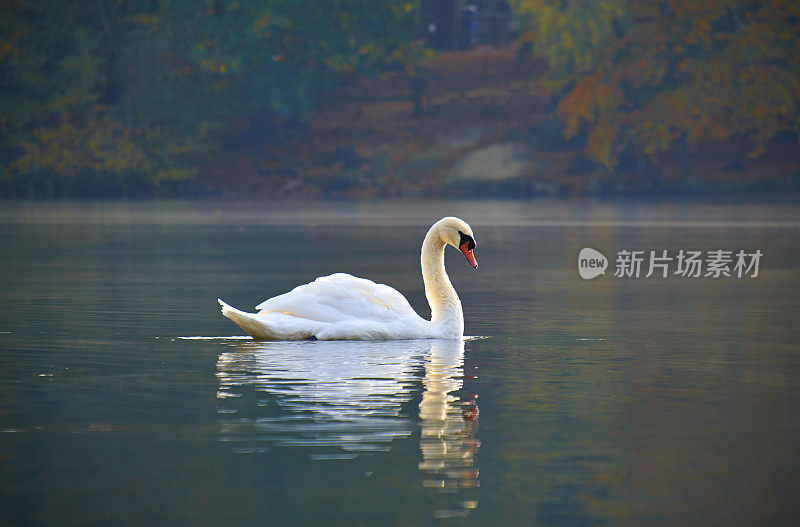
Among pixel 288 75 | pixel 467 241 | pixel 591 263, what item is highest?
pixel 288 75

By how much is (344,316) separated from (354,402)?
11.3 feet

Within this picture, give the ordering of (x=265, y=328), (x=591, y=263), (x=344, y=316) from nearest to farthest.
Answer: (x=265, y=328), (x=344, y=316), (x=591, y=263)

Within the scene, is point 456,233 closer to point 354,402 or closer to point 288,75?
point 354,402

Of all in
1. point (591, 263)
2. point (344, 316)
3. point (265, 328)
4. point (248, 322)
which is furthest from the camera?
point (591, 263)

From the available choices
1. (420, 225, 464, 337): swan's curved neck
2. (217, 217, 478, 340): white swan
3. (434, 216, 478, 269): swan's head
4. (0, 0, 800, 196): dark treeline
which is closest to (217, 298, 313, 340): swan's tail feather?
(217, 217, 478, 340): white swan

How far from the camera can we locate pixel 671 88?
5500cm

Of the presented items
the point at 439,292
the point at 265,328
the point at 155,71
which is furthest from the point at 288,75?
the point at 265,328

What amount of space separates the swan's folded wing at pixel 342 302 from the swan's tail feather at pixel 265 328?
18 centimetres

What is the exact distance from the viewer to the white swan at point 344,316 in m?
12.8

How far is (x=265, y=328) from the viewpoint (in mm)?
12789

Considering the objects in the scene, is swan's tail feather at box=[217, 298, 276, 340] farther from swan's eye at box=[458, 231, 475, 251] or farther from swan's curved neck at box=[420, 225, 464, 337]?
swan's eye at box=[458, 231, 475, 251]

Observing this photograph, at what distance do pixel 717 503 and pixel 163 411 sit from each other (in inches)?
146

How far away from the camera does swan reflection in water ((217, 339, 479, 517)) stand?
800 centimetres

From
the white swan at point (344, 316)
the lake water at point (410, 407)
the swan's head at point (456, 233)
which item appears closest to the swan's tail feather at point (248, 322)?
the white swan at point (344, 316)
